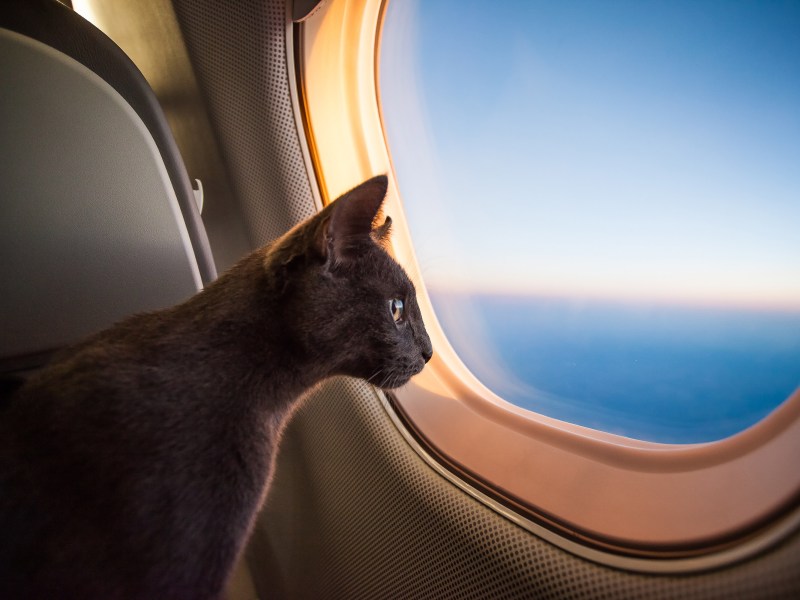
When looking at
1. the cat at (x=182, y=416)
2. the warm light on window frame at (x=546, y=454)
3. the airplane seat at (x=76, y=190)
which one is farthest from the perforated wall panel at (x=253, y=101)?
the cat at (x=182, y=416)

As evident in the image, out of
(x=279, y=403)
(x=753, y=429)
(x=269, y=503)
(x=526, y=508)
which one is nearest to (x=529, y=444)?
(x=526, y=508)

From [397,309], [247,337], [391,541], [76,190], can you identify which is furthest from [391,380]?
[76,190]

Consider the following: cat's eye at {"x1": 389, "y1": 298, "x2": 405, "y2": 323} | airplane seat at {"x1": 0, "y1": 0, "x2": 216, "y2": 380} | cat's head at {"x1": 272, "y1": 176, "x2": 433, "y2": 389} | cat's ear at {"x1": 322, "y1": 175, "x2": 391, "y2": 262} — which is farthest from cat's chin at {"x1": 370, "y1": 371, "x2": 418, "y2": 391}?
airplane seat at {"x1": 0, "y1": 0, "x2": 216, "y2": 380}

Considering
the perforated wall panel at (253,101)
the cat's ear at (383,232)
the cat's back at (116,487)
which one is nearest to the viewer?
the cat's back at (116,487)

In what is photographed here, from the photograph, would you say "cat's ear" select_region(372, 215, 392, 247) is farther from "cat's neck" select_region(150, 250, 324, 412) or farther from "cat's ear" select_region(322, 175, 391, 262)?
"cat's neck" select_region(150, 250, 324, 412)

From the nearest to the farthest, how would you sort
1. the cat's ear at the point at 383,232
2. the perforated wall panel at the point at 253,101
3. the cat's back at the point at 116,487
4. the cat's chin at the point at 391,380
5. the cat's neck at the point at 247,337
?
the cat's back at the point at 116,487 < the cat's neck at the point at 247,337 < the cat's chin at the point at 391,380 < the cat's ear at the point at 383,232 < the perforated wall panel at the point at 253,101

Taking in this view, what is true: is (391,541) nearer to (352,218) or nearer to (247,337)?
(247,337)

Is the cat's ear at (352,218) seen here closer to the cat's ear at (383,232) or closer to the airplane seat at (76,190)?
the cat's ear at (383,232)
